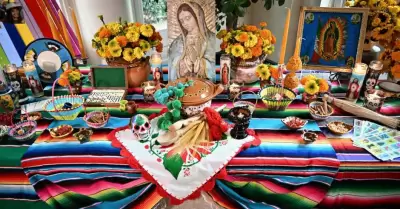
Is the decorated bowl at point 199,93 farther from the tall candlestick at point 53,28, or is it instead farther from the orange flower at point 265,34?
the tall candlestick at point 53,28

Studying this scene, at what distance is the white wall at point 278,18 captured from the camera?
253 centimetres

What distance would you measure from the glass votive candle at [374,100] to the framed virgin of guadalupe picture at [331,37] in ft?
0.76

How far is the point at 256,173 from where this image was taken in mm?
1266

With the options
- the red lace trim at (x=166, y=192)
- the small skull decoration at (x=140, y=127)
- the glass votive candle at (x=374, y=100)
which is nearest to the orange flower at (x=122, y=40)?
the small skull decoration at (x=140, y=127)

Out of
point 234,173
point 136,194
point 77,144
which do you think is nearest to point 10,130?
point 77,144

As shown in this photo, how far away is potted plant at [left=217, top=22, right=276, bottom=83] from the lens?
1.59 meters

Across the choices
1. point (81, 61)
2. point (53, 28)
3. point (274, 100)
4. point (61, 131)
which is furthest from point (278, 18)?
point (61, 131)

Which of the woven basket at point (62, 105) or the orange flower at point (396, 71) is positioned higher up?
the orange flower at point (396, 71)

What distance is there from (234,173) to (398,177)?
676 mm

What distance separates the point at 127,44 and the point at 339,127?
3.78 ft

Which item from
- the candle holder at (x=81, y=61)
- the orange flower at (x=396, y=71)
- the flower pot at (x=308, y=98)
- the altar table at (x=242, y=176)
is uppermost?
the orange flower at (x=396, y=71)

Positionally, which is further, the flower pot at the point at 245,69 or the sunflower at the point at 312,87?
the flower pot at the point at 245,69

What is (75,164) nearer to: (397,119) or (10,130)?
(10,130)

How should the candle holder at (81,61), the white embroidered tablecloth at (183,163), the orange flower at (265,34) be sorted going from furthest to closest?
the candle holder at (81,61) → the orange flower at (265,34) → the white embroidered tablecloth at (183,163)
